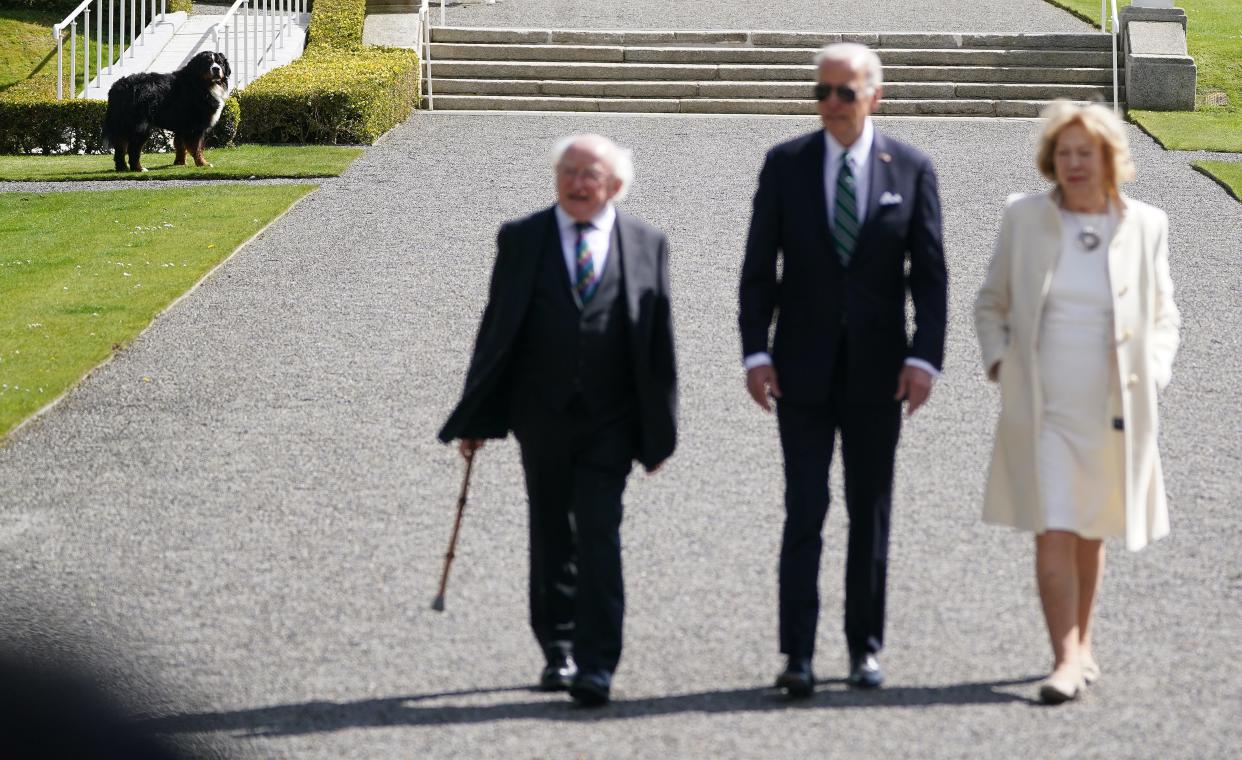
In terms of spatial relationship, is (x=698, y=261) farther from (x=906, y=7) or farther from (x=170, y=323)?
(x=906, y=7)

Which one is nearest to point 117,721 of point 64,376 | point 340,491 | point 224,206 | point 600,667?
point 600,667

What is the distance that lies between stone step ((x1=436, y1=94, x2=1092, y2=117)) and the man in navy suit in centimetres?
1522

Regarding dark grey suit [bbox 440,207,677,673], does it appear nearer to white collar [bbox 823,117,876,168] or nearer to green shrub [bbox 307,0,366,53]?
white collar [bbox 823,117,876,168]

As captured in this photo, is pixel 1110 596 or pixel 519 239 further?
pixel 1110 596

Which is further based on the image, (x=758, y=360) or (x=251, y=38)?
(x=251, y=38)

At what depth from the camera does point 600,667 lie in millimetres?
5199

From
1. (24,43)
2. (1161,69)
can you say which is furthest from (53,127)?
(1161,69)

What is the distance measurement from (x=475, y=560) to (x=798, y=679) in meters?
1.72

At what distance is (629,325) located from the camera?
5.24 meters

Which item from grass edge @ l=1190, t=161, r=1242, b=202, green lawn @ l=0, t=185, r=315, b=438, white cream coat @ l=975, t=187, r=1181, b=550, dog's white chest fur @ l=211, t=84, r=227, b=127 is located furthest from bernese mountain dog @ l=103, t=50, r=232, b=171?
white cream coat @ l=975, t=187, r=1181, b=550

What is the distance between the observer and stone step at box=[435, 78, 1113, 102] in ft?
67.8

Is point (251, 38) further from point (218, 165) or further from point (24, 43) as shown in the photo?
point (218, 165)

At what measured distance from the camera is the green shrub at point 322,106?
17984mm

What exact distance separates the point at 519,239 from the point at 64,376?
191 inches
